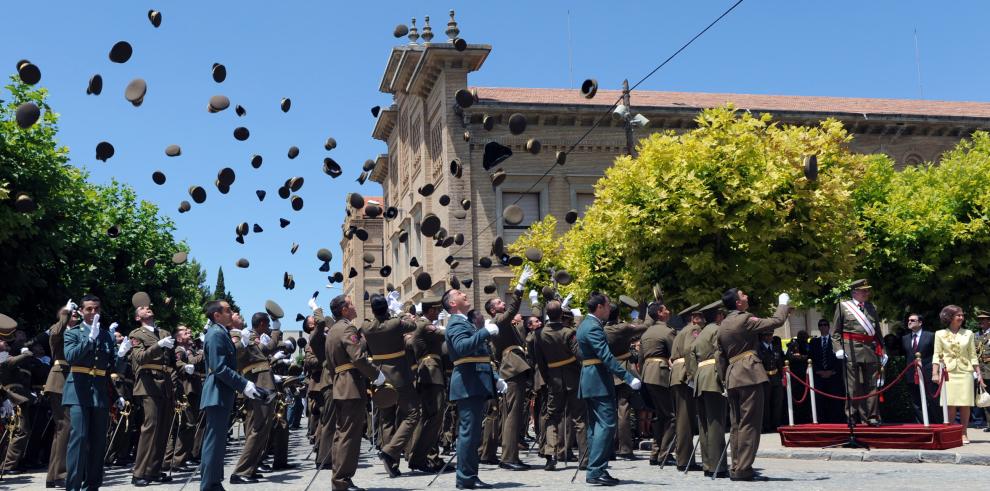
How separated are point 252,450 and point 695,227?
1198 cm

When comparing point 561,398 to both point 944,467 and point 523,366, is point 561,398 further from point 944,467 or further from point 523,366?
point 944,467

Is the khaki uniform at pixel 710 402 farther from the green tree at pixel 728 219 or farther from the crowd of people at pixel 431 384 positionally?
the green tree at pixel 728 219

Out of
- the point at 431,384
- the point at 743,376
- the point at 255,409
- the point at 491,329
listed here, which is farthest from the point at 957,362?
the point at 255,409

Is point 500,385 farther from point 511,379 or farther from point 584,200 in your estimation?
point 584,200

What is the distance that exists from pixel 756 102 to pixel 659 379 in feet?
107

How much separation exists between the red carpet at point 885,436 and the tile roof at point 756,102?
25.0 metres

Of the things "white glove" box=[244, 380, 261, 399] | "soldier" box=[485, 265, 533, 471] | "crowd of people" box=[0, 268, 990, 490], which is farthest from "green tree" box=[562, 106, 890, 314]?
"white glove" box=[244, 380, 261, 399]

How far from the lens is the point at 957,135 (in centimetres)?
4091

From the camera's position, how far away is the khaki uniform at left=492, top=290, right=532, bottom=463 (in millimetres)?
12320

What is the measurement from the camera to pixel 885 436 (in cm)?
1255

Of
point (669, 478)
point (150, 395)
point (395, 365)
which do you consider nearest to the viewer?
point (669, 478)

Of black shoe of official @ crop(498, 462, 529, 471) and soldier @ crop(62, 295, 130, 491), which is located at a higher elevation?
soldier @ crop(62, 295, 130, 491)

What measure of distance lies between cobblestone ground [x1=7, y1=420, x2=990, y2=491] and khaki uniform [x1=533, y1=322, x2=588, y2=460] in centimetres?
44

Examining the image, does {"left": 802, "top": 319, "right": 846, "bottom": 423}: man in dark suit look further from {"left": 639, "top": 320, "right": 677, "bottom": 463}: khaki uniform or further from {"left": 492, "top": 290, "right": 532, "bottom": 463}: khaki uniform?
{"left": 492, "top": 290, "right": 532, "bottom": 463}: khaki uniform
